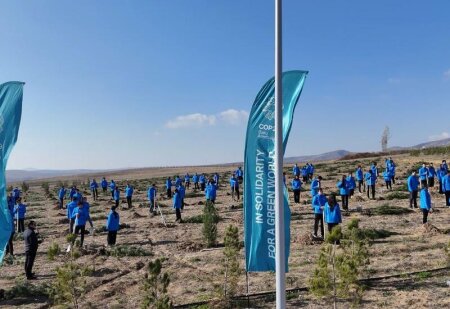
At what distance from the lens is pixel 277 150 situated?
19.1 ft

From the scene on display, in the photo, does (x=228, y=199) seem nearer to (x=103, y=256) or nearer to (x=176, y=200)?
(x=176, y=200)

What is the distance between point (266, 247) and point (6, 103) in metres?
5.71

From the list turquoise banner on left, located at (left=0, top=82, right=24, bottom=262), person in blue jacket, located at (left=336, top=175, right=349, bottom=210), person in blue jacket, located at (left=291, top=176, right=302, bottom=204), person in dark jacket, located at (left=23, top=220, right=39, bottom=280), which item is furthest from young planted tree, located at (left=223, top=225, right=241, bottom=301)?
person in blue jacket, located at (left=291, top=176, right=302, bottom=204)

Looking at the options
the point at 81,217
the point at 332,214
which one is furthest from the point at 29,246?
the point at 332,214

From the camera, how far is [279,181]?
5.78 metres

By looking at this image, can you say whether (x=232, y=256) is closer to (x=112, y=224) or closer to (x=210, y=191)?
(x=112, y=224)

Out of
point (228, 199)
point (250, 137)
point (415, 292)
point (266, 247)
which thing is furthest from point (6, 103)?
point (228, 199)

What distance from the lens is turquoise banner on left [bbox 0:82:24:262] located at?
28.6ft

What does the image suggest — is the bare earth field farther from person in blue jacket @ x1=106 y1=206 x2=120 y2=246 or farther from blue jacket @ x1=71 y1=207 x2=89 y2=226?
blue jacket @ x1=71 y1=207 x2=89 y2=226

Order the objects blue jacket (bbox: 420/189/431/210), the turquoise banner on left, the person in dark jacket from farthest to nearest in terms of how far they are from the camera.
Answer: blue jacket (bbox: 420/189/431/210) < the person in dark jacket < the turquoise banner on left

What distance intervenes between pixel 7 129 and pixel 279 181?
582cm

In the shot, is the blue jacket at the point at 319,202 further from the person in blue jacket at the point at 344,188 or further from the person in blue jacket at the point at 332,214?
the person in blue jacket at the point at 344,188

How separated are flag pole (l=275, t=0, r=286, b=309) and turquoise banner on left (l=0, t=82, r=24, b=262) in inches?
220

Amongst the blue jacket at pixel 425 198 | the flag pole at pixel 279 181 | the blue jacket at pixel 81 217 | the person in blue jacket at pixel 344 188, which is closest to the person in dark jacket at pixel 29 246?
the blue jacket at pixel 81 217
